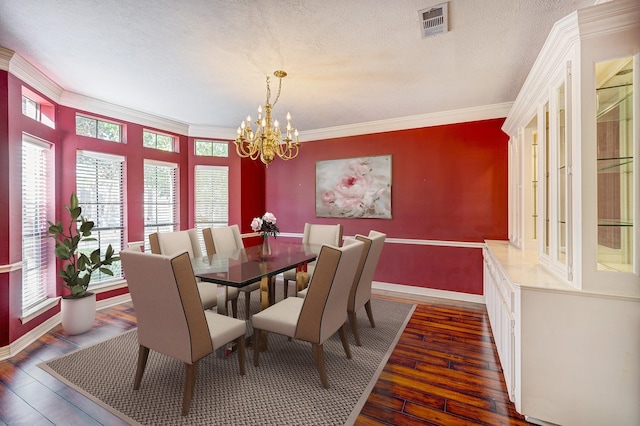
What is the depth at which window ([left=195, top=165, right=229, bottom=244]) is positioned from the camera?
512 centimetres

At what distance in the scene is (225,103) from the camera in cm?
387

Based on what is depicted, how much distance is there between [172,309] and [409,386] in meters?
1.74

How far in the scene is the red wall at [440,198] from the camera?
3.99m

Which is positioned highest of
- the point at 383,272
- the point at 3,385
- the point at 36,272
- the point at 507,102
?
the point at 507,102

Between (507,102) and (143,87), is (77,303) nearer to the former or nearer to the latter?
(143,87)

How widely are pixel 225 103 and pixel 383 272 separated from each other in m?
3.43

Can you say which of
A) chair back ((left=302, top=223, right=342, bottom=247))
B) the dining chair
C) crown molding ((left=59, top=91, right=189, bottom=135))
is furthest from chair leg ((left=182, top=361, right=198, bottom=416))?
crown molding ((left=59, top=91, right=189, bottom=135))

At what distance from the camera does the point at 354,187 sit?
4898 mm

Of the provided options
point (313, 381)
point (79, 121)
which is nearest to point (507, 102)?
point (313, 381)

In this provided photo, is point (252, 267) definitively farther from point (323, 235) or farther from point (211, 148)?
point (211, 148)

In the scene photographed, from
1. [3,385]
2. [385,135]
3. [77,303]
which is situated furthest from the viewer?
[385,135]

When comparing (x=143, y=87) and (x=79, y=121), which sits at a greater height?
(x=143, y=87)

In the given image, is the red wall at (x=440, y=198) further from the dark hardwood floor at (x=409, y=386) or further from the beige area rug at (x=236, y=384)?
the beige area rug at (x=236, y=384)

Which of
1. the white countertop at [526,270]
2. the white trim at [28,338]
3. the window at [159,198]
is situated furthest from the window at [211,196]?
the white countertop at [526,270]
